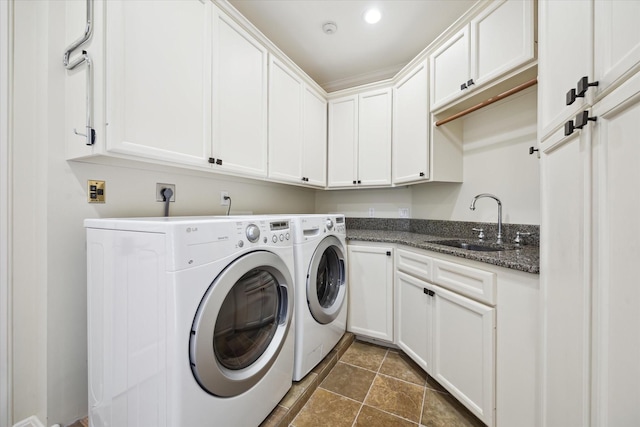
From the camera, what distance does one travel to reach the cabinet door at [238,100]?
1456 millimetres

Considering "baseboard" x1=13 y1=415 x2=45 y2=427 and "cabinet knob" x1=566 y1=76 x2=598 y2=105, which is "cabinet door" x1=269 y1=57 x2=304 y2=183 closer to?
"cabinet knob" x1=566 y1=76 x2=598 y2=105

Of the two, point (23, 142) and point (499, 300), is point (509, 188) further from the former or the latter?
point (23, 142)

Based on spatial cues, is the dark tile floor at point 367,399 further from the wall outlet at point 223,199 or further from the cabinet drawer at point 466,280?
the wall outlet at point 223,199

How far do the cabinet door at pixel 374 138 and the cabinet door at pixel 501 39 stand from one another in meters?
0.82

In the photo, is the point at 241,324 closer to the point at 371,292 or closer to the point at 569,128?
the point at 371,292

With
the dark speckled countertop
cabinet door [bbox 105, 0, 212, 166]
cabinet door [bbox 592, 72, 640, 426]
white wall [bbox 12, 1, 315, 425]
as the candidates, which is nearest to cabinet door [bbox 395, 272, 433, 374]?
the dark speckled countertop

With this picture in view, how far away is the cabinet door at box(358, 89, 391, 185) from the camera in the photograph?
2.31m

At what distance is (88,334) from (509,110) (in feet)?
9.16

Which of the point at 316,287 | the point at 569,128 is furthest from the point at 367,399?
the point at 569,128

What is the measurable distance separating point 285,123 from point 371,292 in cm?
158

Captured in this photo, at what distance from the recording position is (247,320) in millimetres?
1104

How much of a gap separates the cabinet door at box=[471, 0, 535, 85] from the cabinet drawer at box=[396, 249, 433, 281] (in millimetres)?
1188

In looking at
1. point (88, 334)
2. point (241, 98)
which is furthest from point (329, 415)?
point (241, 98)

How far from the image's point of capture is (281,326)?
1287mm
